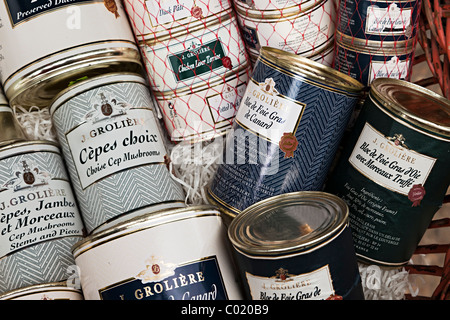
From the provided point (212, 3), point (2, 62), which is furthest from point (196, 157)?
point (2, 62)

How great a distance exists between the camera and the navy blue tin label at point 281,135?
1187 mm

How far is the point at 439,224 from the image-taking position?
144 centimetres

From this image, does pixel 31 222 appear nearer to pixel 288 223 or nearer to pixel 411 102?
pixel 288 223

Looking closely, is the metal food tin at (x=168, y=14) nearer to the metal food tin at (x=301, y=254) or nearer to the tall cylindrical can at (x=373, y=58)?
the tall cylindrical can at (x=373, y=58)

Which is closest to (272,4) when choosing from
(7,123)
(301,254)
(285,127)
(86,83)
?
(285,127)

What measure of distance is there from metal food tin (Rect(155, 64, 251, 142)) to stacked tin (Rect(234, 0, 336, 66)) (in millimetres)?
115

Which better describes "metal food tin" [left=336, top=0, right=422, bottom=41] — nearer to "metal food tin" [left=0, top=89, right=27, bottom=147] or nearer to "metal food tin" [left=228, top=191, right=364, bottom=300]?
"metal food tin" [left=228, top=191, right=364, bottom=300]

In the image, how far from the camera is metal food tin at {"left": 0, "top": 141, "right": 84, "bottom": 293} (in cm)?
127

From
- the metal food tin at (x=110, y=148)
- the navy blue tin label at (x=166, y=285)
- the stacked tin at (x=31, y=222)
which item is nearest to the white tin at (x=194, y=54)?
the metal food tin at (x=110, y=148)

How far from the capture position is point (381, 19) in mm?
1249

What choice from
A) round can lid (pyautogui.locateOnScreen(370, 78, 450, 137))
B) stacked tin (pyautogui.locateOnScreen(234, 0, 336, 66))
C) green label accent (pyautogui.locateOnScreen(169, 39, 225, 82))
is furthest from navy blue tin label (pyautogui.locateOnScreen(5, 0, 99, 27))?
round can lid (pyautogui.locateOnScreen(370, 78, 450, 137))

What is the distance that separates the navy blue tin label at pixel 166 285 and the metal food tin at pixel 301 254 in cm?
9

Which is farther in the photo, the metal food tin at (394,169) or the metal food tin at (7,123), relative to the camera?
the metal food tin at (7,123)

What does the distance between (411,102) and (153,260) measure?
0.73 meters
